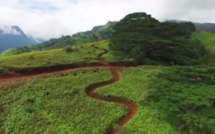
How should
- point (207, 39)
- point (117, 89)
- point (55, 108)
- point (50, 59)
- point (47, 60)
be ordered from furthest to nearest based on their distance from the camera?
point (207, 39), point (50, 59), point (47, 60), point (117, 89), point (55, 108)

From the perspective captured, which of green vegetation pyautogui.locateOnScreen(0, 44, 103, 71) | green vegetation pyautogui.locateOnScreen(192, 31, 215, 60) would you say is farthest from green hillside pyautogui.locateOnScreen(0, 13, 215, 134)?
green vegetation pyautogui.locateOnScreen(192, 31, 215, 60)

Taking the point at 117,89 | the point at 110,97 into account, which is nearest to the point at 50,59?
the point at 117,89

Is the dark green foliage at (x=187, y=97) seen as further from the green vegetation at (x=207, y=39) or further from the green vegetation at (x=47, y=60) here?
the green vegetation at (x=207, y=39)

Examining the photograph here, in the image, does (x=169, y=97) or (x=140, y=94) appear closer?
(x=169, y=97)

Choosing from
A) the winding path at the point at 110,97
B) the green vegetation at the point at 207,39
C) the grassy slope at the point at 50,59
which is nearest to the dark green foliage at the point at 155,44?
the grassy slope at the point at 50,59

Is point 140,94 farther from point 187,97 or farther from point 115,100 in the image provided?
point 187,97

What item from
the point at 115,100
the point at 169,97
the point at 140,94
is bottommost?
the point at 169,97

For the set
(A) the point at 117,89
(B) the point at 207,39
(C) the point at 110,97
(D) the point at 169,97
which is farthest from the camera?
(B) the point at 207,39
